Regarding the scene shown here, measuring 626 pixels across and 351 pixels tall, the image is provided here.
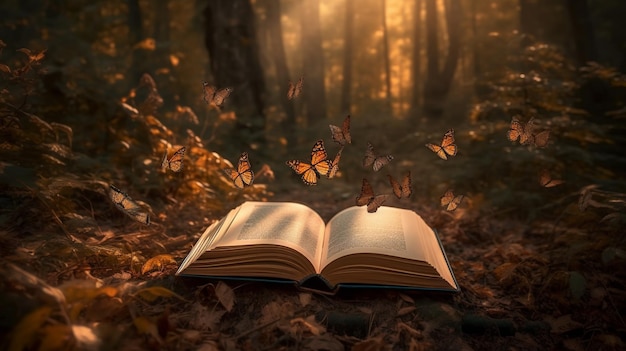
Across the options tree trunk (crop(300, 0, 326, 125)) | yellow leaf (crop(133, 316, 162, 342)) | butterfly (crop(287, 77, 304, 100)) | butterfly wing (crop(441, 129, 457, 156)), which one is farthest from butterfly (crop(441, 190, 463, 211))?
tree trunk (crop(300, 0, 326, 125))

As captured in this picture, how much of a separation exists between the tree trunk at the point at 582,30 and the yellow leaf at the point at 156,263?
27.4ft

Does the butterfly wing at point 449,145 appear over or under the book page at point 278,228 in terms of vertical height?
over

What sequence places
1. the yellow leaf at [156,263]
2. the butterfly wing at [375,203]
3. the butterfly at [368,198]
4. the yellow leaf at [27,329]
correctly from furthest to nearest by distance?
the butterfly wing at [375,203] → the butterfly at [368,198] → the yellow leaf at [156,263] → the yellow leaf at [27,329]

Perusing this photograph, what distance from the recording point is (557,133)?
14.9ft

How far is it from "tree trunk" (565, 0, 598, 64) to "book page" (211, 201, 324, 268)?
298 inches

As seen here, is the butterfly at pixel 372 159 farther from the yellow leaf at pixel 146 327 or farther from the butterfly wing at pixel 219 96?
the yellow leaf at pixel 146 327

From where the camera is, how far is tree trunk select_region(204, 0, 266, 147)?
6.69m

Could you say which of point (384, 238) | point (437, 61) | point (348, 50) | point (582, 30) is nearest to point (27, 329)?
point (384, 238)

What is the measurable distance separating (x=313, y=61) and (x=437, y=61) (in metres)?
3.24

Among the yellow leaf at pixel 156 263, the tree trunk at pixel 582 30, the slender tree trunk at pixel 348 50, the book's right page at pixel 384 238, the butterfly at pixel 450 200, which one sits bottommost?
the slender tree trunk at pixel 348 50

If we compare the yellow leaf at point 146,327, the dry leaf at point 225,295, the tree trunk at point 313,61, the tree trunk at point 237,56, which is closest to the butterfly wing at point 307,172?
the dry leaf at point 225,295

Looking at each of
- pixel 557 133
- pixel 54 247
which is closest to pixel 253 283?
pixel 54 247

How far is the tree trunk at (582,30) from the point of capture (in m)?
7.64

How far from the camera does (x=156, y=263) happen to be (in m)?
2.15
